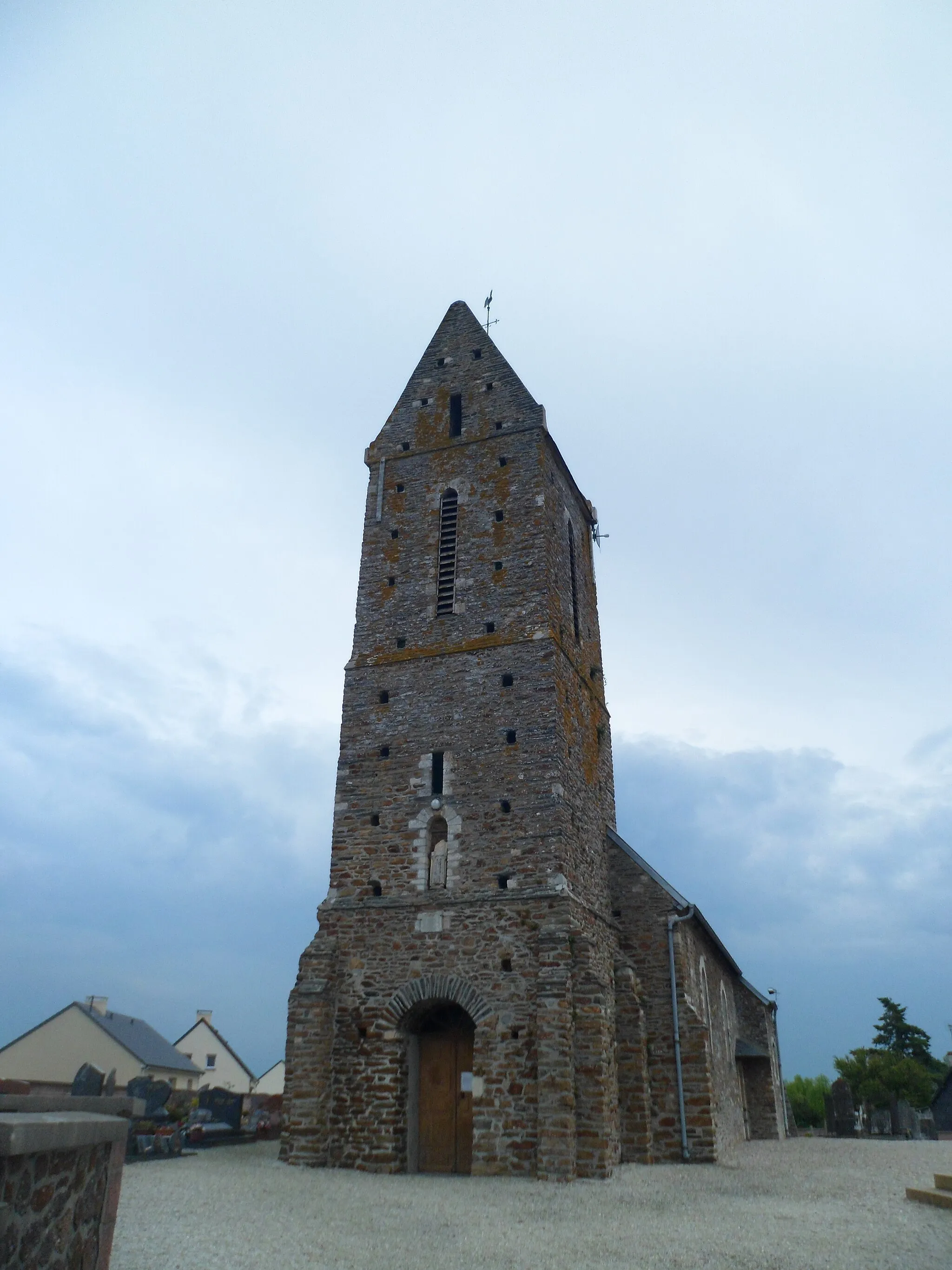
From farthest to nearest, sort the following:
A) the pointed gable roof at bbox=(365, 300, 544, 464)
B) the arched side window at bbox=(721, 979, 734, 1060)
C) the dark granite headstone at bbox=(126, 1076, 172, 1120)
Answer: the arched side window at bbox=(721, 979, 734, 1060) → the pointed gable roof at bbox=(365, 300, 544, 464) → the dark granite headstone at bbox=(126, 1076, 172, 1120)

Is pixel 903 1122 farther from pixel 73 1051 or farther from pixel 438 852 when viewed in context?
pixel 73 1051

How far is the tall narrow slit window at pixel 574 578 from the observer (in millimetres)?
20922

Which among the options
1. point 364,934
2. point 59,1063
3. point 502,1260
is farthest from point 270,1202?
point 59,1063

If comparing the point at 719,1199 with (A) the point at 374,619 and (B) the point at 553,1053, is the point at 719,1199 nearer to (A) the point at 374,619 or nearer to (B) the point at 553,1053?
(B) the point at 553,1053

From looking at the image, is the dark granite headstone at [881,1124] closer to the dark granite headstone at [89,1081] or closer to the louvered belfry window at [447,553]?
the louvered belfry window at [447,553]

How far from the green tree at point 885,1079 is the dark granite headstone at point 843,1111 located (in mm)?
7920

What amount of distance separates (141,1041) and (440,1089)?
96.9 ft

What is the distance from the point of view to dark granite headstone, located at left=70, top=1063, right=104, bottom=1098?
1630 centimetres

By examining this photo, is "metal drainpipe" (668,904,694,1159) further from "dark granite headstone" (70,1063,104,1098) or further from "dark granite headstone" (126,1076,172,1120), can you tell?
"dark granite headstone" (126,1076,172,1120)

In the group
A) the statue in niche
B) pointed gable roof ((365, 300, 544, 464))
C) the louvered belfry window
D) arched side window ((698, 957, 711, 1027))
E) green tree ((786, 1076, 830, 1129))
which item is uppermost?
pointed gable roof ((365, 300, 544, 464))

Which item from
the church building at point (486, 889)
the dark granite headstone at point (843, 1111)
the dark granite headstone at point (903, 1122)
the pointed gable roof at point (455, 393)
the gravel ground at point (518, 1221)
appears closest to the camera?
the gravel ground at point (518, 1221)

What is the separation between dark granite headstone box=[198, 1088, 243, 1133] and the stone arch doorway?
6.83 metres

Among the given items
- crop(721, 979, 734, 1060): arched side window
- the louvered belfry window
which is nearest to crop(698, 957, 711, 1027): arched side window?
crop(721, 979, 734, 1060): arched side window

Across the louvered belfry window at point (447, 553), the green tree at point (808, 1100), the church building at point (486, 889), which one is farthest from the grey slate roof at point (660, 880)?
the green tree at point (808, 1100)
